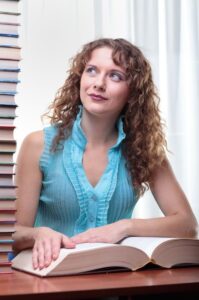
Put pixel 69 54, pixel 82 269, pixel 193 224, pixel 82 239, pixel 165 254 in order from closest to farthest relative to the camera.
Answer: pixel 82 269, pixel 165 254, pixel 82 239, pixel 193 224, pixel 69 54

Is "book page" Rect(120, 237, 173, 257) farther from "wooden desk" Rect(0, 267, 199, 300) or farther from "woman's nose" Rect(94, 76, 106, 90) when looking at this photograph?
"woman's nose" Rect(94, 76, 106, 90)

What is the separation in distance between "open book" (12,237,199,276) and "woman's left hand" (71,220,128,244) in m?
0.12

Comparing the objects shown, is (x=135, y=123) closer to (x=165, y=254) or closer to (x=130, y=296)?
(x=165, y=254)

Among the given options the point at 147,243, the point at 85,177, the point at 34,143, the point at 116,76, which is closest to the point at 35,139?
the point at 34,143

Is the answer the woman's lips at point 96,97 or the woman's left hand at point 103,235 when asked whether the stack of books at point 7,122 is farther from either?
the woman's lips at point 96,97

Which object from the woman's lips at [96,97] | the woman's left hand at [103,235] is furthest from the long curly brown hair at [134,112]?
the woman's left hand at [103,235]

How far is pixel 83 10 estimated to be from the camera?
2506 mm

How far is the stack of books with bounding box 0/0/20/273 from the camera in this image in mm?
1060

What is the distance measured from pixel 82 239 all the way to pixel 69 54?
4.35ft

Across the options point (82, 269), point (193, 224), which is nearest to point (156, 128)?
point (193, 224)

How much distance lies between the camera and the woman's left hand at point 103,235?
129 cm

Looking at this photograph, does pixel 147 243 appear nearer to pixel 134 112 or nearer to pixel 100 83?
pixel 100 83

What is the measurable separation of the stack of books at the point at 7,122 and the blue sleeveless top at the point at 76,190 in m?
0.57

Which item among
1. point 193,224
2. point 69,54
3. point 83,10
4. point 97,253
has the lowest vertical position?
point 193,224
